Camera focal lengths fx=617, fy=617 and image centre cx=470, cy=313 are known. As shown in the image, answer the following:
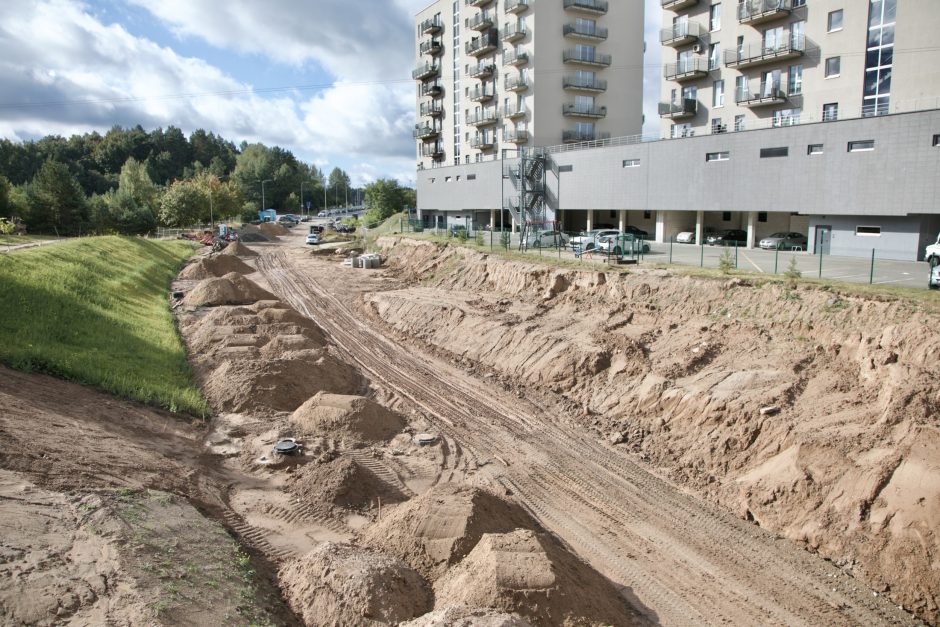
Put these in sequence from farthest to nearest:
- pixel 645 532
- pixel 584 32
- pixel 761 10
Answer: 1. pixel 584 32
2. pixel 761 10
3. pixel 645 532

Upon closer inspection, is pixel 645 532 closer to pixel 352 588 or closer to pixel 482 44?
pixel 352 588

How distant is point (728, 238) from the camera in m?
42.4

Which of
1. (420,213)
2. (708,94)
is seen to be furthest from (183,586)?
(420,213)

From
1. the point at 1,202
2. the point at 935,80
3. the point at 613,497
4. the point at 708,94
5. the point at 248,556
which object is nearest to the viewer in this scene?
the point at 248,556

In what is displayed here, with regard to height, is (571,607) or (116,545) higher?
(116,545)

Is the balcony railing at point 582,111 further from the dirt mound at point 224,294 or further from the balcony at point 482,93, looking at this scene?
the dirt mound at point 224,294

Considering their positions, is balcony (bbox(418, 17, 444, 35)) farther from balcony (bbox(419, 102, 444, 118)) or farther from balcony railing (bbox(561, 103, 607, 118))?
balcony railing (bbox(561, 103, 607, 118))

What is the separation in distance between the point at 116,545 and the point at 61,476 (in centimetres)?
277

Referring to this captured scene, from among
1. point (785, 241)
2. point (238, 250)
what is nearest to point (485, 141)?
point (238, 250)

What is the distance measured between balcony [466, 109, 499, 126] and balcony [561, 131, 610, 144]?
305 inches

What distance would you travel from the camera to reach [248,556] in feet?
33.9

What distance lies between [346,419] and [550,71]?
1959 inches

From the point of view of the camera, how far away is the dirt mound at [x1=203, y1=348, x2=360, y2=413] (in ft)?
61.8

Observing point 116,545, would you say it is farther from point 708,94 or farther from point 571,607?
point 708,94
